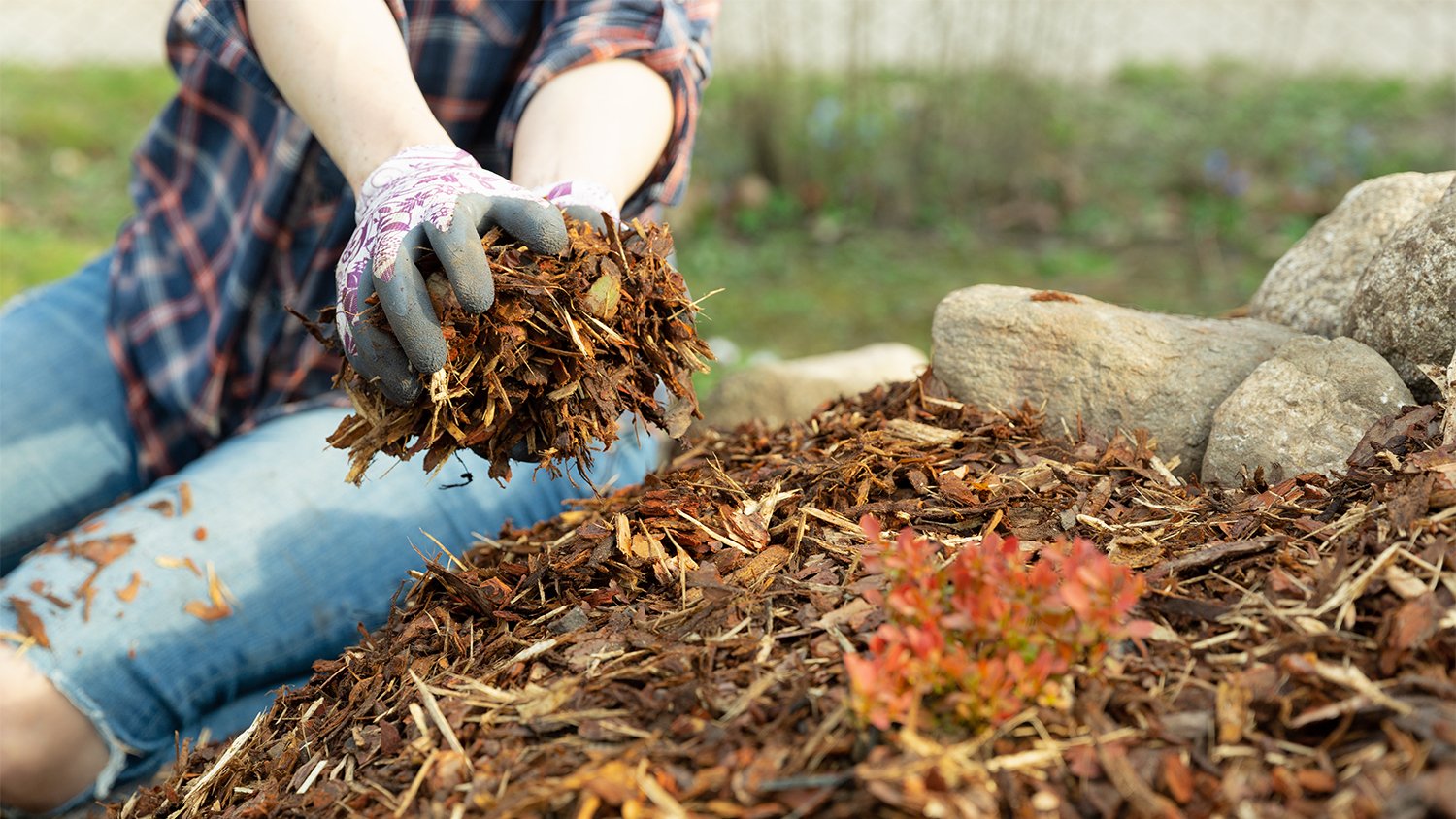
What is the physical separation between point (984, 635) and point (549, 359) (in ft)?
2.59

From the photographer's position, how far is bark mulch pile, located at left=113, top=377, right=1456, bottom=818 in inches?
46.2

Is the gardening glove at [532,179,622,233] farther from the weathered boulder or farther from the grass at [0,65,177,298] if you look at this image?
the grass at [0,65,177,298]

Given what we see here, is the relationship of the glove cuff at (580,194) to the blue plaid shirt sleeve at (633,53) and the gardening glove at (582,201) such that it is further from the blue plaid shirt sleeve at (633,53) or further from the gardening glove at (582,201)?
the blue plaid shirt sleeve at (633,53)

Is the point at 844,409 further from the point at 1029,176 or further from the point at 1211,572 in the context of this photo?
the point at 1029,176

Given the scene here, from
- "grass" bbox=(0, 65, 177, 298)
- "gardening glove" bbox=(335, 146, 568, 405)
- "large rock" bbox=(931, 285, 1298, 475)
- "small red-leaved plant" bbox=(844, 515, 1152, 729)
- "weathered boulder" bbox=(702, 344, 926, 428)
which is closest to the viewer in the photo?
"small red-leaved plant" bbox=(844, 515, 1152, 729)

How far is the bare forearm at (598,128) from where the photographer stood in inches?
88.8

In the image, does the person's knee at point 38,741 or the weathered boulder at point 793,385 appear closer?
the person's knee at point 38,741

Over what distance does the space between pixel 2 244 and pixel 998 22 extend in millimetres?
5138

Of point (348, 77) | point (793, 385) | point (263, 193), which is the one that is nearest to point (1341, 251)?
point (793, 385)

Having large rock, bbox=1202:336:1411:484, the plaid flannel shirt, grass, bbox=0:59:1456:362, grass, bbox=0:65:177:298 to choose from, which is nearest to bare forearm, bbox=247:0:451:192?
the plaid flannel shirt

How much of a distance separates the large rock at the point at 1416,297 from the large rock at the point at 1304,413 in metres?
0.05

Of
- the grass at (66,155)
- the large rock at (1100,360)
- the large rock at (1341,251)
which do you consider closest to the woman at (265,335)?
the large rock at (1100,360)

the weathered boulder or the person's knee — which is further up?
the weathered boulder

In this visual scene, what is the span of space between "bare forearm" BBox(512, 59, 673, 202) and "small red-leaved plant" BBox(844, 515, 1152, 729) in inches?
48.5
